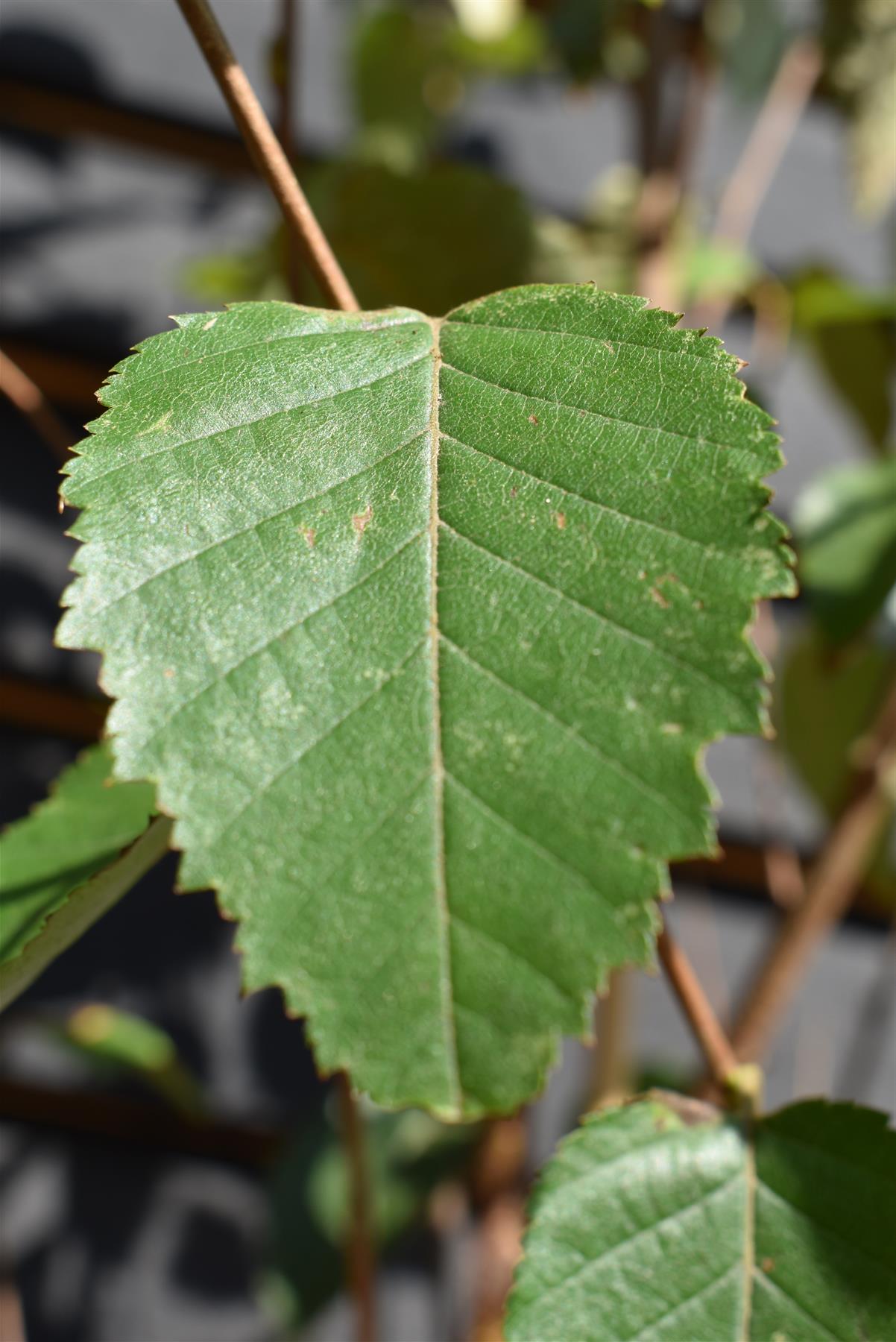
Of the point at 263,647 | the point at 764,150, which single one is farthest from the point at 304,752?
the point at 764,150

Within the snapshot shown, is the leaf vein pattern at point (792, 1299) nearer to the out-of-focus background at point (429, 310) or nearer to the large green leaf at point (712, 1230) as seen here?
the large green leaf at point (712, 1230)

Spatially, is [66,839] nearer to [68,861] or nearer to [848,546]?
[68,861]

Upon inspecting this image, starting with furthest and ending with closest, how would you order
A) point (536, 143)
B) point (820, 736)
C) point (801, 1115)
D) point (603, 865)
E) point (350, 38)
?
point (536, 143) → point (350, 38) → point (820, 736) → point (801, 1115) → point (603, 865)

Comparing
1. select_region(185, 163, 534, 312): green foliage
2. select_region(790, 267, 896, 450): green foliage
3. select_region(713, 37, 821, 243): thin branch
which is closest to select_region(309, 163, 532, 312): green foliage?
select_region(185, 163, 534, 312): green foliage

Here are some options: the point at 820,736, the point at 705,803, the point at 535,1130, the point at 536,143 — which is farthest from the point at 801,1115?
the point at 536,143

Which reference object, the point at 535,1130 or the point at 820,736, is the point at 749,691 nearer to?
the point at 820,736

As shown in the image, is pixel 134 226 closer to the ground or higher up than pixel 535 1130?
higher up

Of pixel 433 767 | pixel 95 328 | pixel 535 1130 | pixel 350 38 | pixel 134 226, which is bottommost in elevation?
pixel 535 1130
